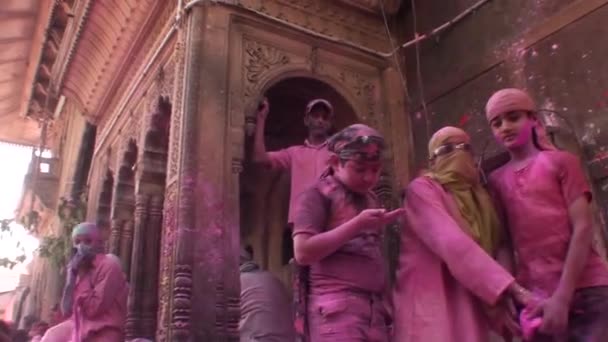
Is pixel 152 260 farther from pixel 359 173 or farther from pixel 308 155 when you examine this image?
pixel 359 173

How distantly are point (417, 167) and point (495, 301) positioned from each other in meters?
3.24

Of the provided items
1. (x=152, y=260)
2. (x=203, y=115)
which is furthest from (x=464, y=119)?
(x=152, y=260)

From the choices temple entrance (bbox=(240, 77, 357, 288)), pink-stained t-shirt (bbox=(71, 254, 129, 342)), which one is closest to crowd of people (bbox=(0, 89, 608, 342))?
pink-stained t-shirt (bbox=(71, 254, 129, 342))

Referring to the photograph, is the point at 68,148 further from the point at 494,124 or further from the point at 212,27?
the point at 494,124

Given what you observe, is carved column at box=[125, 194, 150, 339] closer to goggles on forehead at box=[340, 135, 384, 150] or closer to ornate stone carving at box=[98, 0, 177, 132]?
ornate stone carving at box=[98, 0, 177, 132]

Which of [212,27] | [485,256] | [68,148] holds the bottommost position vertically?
[485,256]

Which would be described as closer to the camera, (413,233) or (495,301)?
(495,301)

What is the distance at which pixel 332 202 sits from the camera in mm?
2305

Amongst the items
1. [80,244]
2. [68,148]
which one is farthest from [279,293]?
[68,148]

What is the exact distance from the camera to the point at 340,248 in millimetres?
2229

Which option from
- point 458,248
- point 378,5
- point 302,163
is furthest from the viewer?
point 378,5

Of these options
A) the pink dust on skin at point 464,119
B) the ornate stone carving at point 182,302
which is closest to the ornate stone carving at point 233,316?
the ornate stone carving at point 182,302

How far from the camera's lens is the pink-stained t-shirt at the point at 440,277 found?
208 cm

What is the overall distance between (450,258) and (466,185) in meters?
0.41
